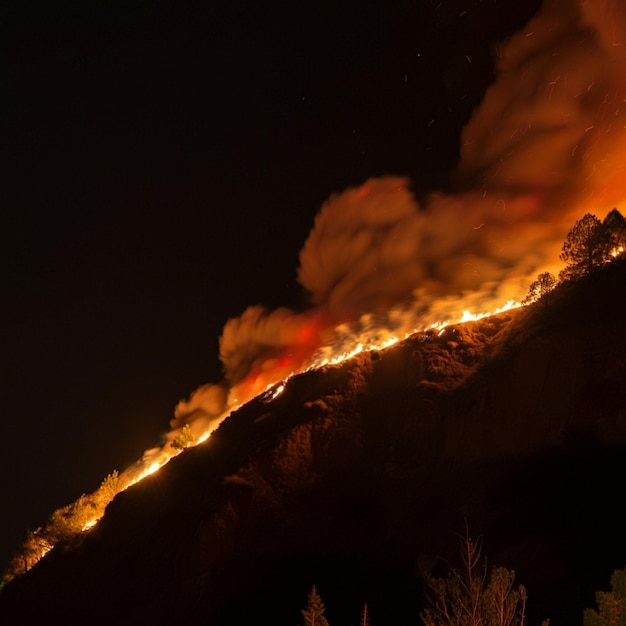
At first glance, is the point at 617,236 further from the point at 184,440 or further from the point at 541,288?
the point at 184,440

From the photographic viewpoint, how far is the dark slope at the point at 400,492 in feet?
83.7

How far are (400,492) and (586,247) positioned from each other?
2096 centimetres

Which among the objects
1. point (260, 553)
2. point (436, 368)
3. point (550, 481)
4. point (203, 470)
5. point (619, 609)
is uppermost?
point (203, 470)

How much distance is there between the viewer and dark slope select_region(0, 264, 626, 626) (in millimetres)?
25516

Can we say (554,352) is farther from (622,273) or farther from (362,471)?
(362,471)

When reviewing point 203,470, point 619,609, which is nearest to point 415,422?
point 203,470

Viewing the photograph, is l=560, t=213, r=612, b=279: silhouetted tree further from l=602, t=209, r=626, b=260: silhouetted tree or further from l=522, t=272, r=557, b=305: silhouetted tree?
l=522, t=272, r=557, b=305: silhouetted tree

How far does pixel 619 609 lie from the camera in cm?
929

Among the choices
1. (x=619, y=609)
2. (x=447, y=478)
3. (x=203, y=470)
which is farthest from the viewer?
(x=203, y=470)

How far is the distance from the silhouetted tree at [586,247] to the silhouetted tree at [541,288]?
1.37 meters

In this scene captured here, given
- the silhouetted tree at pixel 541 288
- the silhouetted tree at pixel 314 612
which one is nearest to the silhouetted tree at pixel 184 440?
the silhouetted tree at pixel 541 288

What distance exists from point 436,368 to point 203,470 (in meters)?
20.3

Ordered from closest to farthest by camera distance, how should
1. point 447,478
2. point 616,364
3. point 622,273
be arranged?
point 616,364, point 447,478, point 622,273

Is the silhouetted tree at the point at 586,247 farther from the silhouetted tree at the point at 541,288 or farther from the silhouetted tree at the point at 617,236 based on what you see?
the silhouetted tree at the point at 541,288
